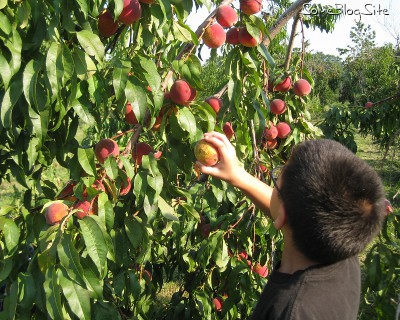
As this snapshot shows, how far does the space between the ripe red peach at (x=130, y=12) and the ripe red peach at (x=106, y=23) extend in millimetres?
81

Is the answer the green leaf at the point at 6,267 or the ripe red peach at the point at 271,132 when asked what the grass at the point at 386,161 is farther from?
the green leaf at the point at 6,267

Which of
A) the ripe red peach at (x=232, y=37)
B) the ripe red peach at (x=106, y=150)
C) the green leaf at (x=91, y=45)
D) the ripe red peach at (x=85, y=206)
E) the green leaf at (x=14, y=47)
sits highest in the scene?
the ripe red peach at (x=232, y=37)

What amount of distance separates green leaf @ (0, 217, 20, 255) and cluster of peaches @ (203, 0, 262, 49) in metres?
0.68

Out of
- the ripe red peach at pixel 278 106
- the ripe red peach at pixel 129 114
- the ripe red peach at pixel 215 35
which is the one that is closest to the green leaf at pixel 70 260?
the ripe red peach at pixel 129 114

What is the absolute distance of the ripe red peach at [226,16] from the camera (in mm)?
1254

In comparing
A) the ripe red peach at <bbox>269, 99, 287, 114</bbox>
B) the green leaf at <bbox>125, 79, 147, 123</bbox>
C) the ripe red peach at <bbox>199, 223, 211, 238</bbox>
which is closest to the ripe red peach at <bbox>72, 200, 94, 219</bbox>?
the green leaf at <bbox>125, 79, 147, 123</bbox>

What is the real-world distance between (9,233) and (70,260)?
0.24 m

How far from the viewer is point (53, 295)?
856 millimetres

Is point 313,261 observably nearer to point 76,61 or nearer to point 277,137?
point 76,61

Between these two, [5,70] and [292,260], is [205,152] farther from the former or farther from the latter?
[5,70]

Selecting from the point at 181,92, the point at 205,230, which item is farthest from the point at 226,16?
the point at 205,230

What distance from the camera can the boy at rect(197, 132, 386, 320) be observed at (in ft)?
2.77

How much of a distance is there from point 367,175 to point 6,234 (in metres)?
0.75

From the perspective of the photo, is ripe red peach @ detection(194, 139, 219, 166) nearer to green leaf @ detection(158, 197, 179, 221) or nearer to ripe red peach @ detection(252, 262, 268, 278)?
green leaf @ detection(158, 197, 179, 221)
